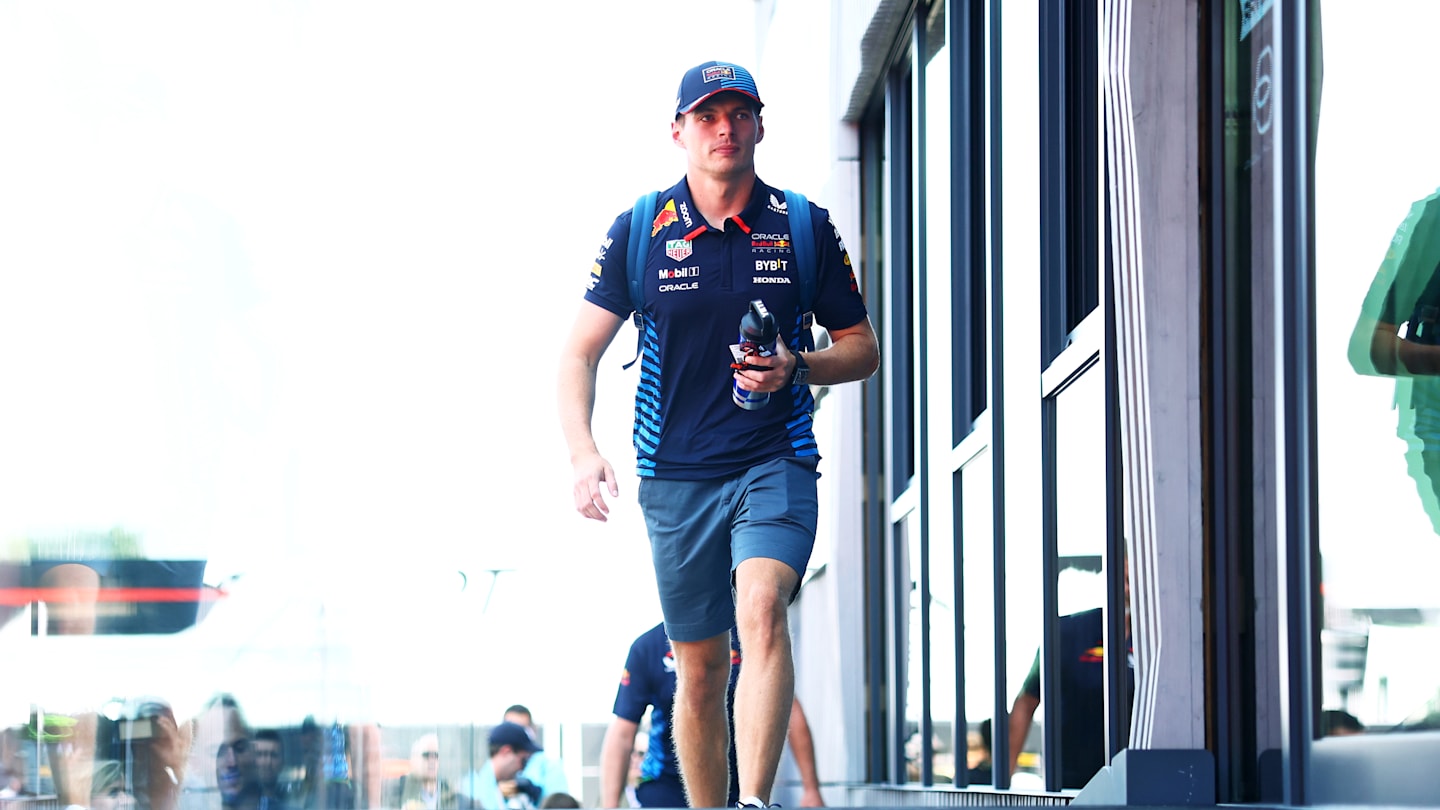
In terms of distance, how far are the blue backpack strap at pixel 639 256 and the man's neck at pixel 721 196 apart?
16cm

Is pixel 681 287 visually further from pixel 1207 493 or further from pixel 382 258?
pixel 382 258

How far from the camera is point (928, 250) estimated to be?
1110 cm

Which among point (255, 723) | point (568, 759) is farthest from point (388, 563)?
point (568, 759)

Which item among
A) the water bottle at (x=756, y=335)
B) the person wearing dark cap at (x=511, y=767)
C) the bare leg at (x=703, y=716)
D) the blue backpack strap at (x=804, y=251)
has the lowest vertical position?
the person wearing dark cap at (x=511, y=767)

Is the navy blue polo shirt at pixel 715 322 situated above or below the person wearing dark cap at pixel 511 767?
above

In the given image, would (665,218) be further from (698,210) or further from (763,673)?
(763,673)

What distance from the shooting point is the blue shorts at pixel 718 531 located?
5387mm

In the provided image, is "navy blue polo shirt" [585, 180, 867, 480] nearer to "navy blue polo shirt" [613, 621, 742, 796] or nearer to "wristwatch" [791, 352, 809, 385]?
"wristwatch" [791, 352, 809, 385]

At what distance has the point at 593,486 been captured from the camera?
5.47 metres

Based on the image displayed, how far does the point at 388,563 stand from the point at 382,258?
21.2ft

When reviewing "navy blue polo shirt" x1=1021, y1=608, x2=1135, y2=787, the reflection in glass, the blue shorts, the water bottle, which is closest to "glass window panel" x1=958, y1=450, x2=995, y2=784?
"navy blue polo shirt" x1=1021, y1=608, x2=1135, y2=787

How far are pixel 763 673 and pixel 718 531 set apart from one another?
480 millimetres

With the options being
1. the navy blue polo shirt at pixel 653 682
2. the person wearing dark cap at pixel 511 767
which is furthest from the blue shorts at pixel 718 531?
the person wearing dark cap at pixel 511 767

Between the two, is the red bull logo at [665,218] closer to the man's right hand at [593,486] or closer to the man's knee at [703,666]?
the man's right hand at [593,486]
